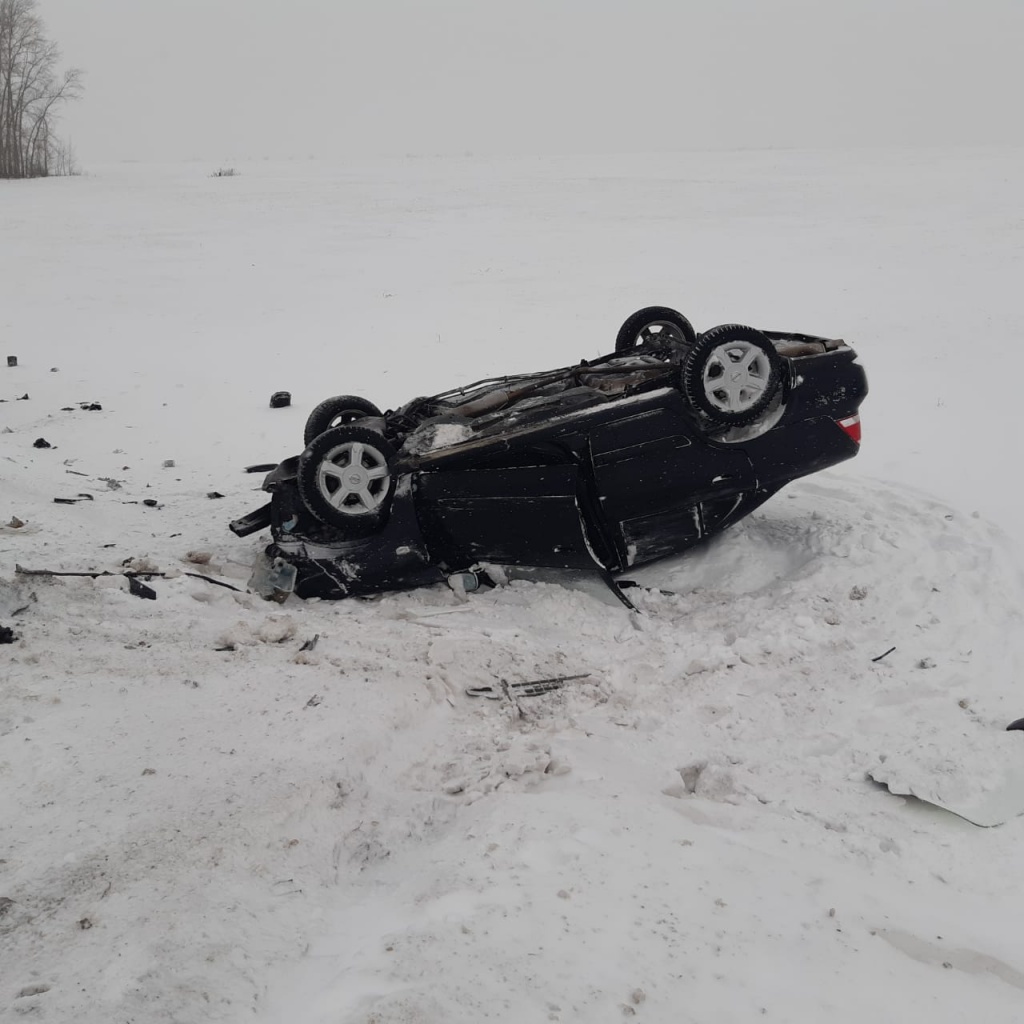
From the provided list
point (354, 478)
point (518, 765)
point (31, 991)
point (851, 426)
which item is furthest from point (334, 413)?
point (31, 991)

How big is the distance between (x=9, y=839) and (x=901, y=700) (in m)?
3.53

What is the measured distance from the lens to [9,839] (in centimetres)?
259

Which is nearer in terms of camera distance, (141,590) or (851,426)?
(141,590)

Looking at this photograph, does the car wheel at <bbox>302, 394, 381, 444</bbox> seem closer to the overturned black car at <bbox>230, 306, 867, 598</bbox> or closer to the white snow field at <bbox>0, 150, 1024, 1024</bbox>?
the overturned black car at <bbox>230, 306, 867, 598</bbox>

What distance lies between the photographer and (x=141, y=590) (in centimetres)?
428

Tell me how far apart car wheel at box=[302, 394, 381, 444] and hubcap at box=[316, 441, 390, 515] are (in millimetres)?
785

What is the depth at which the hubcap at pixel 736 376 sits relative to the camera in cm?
456

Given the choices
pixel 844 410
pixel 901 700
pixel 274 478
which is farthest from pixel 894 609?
pixel 274 478

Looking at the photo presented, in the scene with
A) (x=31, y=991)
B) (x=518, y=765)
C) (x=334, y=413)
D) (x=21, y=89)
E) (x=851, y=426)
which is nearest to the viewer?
(x=31, y=991)

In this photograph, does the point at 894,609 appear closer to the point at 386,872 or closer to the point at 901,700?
the point at 901,700

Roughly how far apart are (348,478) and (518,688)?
1585 millimetres

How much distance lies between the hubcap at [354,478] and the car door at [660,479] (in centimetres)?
119

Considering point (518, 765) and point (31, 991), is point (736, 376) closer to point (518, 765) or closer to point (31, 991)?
point (518, 765)

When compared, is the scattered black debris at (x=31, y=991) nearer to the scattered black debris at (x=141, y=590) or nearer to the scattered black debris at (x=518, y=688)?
the scattered black debris at (x=518, y=688)
